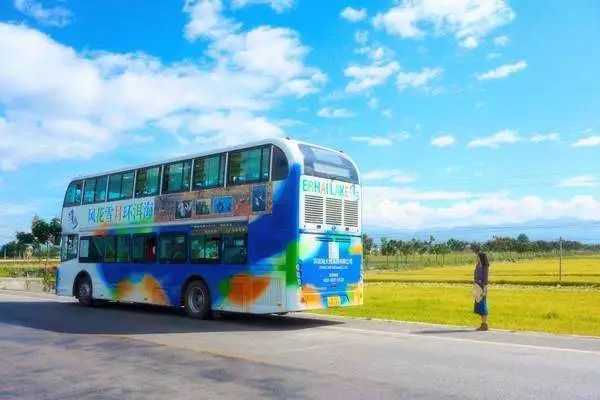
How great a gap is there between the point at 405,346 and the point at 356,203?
194 inches

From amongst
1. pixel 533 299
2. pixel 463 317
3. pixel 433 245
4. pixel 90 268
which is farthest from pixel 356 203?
pixel 433 245

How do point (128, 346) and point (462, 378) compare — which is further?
point (128, 346)

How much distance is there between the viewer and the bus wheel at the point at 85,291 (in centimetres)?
1869

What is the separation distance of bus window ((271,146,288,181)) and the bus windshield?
1.42ft

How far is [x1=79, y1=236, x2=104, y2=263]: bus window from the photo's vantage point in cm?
1828

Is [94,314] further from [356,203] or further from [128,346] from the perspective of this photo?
[356,203]

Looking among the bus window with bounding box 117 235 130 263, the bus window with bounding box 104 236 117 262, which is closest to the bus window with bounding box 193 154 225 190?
the bus window with bounding box 117 235 130 263

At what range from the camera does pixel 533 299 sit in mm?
23016

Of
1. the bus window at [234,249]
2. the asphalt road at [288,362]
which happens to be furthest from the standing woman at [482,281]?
the bus window at [234,249]

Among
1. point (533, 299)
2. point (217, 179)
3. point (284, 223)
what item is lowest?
point (533, 299)

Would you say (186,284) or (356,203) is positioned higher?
(356,203)

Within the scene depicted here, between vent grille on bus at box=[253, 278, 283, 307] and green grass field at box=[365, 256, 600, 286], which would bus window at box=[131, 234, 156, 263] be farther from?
green grass field at box=[365, 256, 600, 286]

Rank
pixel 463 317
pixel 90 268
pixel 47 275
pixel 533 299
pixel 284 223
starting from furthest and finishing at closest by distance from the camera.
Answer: pixel 47 275, pixel 533 299, pixel 90 268, pixel 463 317, pixel 284 223

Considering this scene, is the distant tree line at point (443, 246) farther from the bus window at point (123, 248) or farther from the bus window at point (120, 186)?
the bus window at point (123, 248)
